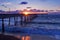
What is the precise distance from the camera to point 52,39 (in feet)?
58.3

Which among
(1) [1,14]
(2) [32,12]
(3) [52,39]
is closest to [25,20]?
(2) [32,12]

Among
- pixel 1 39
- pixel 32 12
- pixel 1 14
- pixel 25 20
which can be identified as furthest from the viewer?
pixel 25 20

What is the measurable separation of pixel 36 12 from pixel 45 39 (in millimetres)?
23032

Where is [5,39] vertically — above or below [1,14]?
below

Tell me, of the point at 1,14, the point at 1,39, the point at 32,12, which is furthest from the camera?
the point at 32,12

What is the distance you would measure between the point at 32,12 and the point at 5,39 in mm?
23881

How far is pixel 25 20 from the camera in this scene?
5325 centimetres

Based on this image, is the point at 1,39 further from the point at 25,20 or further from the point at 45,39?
the point at 25,20

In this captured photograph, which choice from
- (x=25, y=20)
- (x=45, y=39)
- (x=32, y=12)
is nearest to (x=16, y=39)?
(x=45, y=39)

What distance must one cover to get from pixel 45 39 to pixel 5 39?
346 centimetres

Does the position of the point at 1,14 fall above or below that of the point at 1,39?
above

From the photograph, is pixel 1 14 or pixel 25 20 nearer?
pixel 1 14

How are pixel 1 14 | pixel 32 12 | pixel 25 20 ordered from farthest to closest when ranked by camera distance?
pixel 25 20
pixel 32 12
pixel 1 14

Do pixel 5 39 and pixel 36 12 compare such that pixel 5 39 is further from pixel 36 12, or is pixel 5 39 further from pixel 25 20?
pixel 25 20
